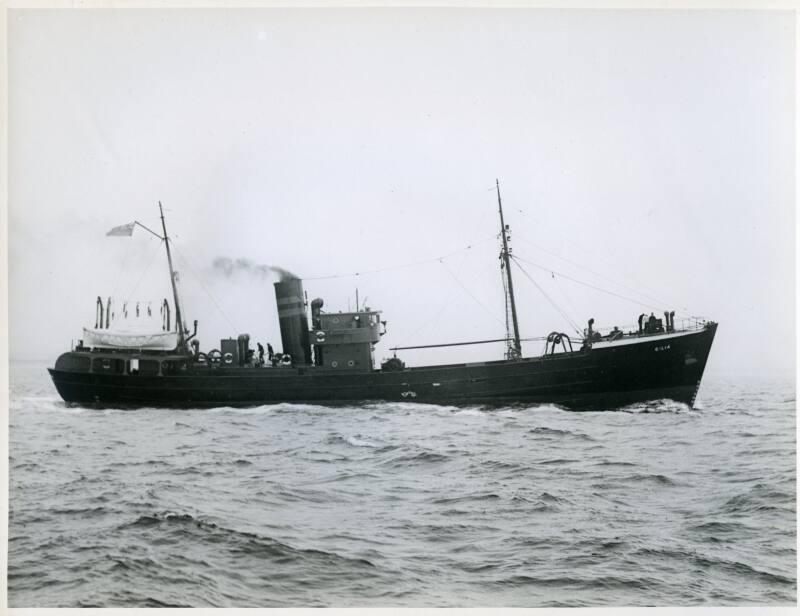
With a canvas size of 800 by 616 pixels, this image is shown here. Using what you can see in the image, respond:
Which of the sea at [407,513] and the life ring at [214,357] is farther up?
the life ring at [214,357]

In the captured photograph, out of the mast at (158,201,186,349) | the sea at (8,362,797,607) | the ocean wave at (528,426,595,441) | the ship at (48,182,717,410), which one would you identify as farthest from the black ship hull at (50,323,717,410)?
the sea at (8,362,797,607)

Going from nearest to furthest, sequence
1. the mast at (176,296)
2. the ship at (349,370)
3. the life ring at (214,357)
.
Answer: the mast at (176,296) → the ship at (349,370) → the life ring at (214,357)

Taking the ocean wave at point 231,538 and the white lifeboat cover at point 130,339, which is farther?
the white lifeboat cover at point 130,339

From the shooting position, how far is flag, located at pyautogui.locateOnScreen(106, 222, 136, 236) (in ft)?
29.7

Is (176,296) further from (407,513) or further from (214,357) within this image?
(407,513)

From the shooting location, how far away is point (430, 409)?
11805 mm

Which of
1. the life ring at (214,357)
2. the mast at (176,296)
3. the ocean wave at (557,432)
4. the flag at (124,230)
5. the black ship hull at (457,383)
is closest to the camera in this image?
the flag at (124,230)

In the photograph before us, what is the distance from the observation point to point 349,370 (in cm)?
1339

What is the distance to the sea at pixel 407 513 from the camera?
7.44m

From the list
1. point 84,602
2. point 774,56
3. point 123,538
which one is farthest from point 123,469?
point 774,56

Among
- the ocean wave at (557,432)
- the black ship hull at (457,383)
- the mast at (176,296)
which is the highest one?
the mast at (176,296)

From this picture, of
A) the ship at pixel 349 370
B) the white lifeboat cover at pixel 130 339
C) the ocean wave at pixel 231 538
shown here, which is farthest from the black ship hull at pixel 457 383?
the ocean wave at pixel 231 538

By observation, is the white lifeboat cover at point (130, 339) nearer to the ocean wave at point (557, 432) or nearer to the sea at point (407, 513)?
the sea at point (407, 513)

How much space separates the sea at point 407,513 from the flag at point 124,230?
209 cm
